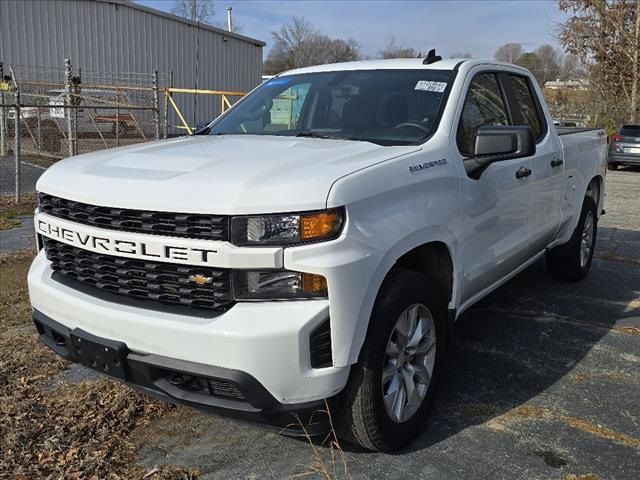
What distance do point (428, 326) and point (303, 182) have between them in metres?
1.13

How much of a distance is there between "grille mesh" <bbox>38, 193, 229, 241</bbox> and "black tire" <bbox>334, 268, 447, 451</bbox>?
2.56 ft

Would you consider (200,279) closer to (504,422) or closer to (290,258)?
(290,258)

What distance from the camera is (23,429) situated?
3.15 meters

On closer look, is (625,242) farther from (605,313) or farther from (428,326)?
(428,326)

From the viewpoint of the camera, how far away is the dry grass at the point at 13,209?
26.5 feet

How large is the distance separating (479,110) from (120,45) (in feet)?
94.6

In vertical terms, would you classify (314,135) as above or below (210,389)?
above

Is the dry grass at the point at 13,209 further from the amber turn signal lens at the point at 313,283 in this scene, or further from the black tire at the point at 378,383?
the amber turn signal lens at the point at 313,283

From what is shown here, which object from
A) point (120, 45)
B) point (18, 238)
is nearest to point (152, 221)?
point (18, 238)

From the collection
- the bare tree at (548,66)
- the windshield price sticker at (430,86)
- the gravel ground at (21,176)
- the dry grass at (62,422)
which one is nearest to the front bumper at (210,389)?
the dry grass at (62,422)

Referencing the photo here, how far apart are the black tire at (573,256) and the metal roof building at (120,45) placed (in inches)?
782

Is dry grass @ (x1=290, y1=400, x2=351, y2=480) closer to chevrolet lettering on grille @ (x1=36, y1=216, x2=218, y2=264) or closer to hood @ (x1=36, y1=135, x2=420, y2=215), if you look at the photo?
chevrolet lettering on grille @ (x1=36, y1=216, x2=218, y2=264)

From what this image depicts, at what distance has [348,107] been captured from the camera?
3.98m

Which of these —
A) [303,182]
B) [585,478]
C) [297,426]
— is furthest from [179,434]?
[585,478]
